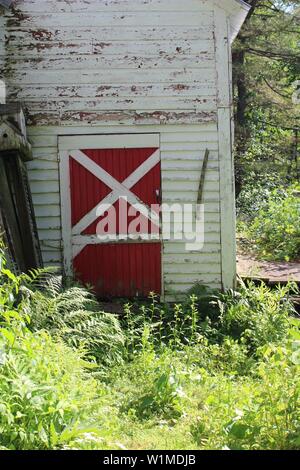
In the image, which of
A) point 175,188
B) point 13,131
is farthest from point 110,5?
point 175,188

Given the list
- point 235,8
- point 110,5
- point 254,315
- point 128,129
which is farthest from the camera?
point 128,129

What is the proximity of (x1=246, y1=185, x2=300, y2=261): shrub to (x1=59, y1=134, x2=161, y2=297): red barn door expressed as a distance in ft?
11.5

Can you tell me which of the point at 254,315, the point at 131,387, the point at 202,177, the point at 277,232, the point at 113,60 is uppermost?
the point at 113,60

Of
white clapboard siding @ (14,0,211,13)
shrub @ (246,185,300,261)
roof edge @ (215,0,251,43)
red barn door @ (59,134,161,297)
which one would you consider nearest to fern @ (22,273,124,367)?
red barn door @ (59,134,161,297)

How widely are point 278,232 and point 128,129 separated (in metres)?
5.16

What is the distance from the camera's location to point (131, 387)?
17.4ft

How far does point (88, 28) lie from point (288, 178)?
14.5 metres

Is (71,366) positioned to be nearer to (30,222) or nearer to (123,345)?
(123,345)

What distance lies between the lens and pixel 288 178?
2089 centimetres

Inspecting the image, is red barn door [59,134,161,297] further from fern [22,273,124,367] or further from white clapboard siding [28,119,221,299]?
fern [22,273,124,367]

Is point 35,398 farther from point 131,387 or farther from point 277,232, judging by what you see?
point 277,232

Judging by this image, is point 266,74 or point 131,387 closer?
point 131,387
